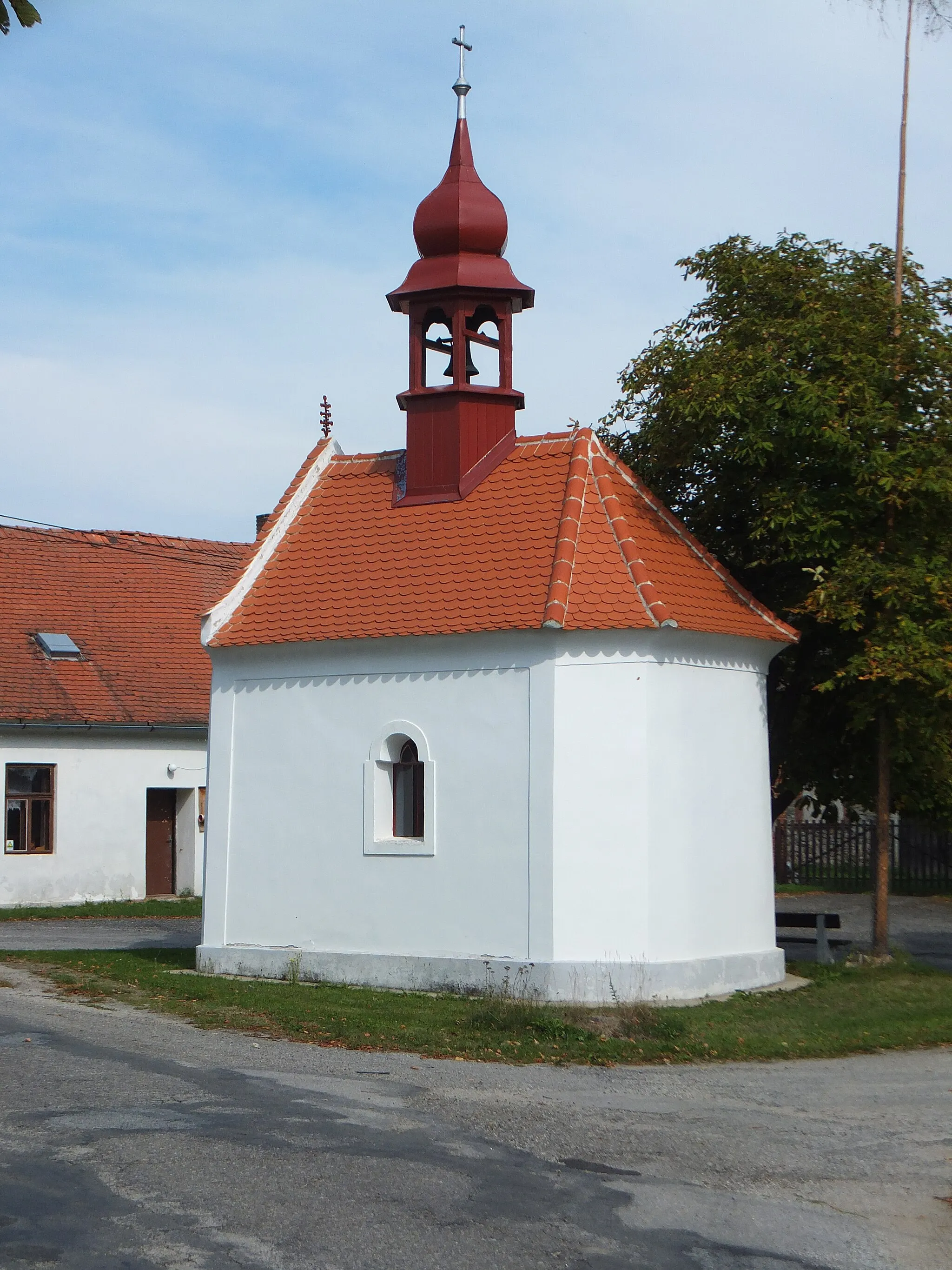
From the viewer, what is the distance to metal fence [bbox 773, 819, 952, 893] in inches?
1212

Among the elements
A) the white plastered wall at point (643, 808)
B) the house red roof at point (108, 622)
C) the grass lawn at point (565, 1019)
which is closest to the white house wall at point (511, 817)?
the white plastered wall at point (643, 808)

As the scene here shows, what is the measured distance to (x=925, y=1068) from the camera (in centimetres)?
1097

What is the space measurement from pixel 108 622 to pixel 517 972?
57.4ft

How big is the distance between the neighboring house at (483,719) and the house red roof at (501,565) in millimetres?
33

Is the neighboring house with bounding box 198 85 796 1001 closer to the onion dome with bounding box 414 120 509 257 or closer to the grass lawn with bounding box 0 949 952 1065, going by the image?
the onion dome with bounding box 414 120 509 257

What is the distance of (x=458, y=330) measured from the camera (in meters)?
16.5

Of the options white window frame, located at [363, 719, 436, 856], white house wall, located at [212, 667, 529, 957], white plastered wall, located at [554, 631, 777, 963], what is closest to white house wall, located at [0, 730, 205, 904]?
white house wall, located at [212, 667, 529, 957]

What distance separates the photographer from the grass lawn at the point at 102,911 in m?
24.3

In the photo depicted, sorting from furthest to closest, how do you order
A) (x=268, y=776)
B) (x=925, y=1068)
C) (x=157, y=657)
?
(x=157, y=657), (x=268, y=776), (x=925, y=1068)

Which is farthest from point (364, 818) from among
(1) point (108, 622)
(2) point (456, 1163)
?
(1) point (108, 622)

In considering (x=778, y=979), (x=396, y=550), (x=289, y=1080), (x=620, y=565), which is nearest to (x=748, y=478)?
(x=620, y=565)

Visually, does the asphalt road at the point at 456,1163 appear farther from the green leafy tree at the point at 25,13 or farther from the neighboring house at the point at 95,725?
the neighboring house at the point at 95,725

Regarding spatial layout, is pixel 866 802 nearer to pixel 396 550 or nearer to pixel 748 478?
pixel 748 478

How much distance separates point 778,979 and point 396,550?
6.35m
